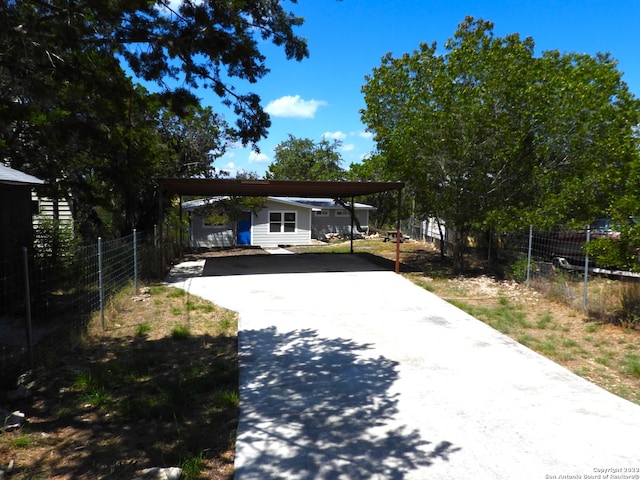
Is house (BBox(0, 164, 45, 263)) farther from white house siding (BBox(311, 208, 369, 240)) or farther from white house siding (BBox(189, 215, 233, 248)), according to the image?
white house siding (BBox(311, 208, 369, 240))

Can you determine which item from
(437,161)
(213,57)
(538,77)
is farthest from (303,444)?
(538,77)

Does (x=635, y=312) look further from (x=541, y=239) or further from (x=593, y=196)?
(x=541, y=239)

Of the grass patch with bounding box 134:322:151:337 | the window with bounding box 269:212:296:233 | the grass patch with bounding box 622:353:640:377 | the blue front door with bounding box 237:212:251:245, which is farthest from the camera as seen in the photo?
the window with bounding box 269:212:296:233

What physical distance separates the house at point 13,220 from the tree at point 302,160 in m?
30.3

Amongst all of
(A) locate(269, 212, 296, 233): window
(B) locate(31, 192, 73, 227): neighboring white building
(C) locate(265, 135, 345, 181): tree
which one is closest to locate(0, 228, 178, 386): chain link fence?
(B) locate(31, 192, 73, 227): neighboring white building

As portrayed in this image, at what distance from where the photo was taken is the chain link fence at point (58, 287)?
6164 millimetres

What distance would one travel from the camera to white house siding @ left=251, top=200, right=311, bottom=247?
908 inches

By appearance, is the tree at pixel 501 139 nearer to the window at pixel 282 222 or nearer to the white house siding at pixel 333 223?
the window at pixel 282 222

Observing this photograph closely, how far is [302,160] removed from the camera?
43.6 meters

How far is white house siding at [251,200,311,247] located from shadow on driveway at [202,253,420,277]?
611 centimetres

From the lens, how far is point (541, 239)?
1167cm

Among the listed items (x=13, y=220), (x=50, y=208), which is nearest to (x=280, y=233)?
(x=50, y=208)

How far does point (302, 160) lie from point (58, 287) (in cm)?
3687

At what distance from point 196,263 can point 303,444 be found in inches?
492
